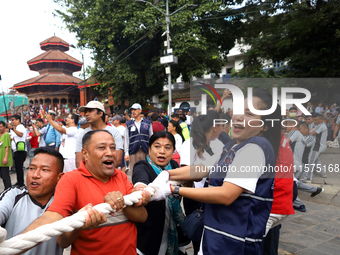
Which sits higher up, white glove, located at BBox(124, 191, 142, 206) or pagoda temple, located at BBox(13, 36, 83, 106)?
pagoda temple, located at BBox(13, 36, 83, 106)

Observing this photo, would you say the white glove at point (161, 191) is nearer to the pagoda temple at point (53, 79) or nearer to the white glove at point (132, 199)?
the white glove at point (132, 199)

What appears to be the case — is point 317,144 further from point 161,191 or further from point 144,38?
point 144,38

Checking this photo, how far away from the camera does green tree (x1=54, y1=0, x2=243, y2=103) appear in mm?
16156

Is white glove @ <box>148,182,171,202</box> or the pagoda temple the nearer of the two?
white glove @ <box>148,182,171,202</box>

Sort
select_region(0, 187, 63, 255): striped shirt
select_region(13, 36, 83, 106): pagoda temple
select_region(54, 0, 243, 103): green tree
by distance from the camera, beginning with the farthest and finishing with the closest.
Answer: select_region(13, 36, 83, 106): pagoda temple, select_region(54, 0, 243, 103): green tree, select_region(0, 187, 63, 255): striped shirt

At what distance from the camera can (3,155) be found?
19.0 ft

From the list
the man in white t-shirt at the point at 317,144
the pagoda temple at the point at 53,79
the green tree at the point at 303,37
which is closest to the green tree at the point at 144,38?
the green tree at the point at 303,37

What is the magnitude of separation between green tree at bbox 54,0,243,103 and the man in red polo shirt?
48.4 feet

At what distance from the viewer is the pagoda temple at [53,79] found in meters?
36.7

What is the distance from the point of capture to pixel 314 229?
4.03m

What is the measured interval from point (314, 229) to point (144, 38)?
16.2 m

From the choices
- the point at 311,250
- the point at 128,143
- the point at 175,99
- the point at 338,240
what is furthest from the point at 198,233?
the point at 175,99

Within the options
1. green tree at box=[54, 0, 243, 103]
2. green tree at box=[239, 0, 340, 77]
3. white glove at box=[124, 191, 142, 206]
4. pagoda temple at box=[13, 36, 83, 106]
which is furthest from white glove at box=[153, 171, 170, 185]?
pagoda temple at box=[13, 36, 83, 106]

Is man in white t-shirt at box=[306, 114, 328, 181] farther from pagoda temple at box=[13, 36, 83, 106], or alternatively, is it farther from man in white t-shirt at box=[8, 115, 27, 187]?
pagoda temple at box=[13, 36, 83, 106]
